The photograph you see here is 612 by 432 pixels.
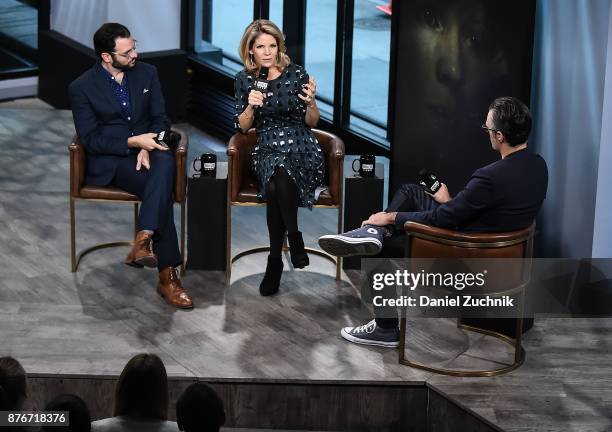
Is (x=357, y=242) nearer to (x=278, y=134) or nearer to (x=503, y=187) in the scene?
(x=503, y=187)

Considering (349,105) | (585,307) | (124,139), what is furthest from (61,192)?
(585,307)

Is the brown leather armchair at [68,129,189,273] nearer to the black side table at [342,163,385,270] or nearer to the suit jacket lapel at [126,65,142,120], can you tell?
the suit jacket lapel at [126,65,142,120]

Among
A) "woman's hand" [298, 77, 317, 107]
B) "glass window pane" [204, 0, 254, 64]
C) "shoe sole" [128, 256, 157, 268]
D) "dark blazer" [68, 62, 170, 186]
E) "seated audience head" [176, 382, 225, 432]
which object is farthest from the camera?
"glass window pane" [204, 0, 254, 64]

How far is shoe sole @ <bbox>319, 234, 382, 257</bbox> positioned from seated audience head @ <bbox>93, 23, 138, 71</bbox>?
1.45 meters

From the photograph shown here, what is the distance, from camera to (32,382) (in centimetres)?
525

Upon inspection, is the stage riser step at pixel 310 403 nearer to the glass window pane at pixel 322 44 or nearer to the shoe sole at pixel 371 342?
the shoe sole at pixel 371 342

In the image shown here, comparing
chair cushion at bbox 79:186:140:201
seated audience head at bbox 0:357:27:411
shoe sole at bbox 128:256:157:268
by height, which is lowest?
shoe sole at bbox 128:256:157:268

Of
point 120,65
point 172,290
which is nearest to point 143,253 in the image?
point 172,290

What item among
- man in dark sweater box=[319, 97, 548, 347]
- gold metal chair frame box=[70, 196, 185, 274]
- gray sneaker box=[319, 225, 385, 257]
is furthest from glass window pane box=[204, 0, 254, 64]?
man in dark sweater box=[319, 97, 548, 347]

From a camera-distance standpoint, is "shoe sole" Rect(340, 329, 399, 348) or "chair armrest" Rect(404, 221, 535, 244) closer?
"chair armrest" Rect(404, 221, 535, 244)

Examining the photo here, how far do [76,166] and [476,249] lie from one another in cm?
212

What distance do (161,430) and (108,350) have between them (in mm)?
2665

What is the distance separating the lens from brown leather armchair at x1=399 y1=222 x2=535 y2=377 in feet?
17.1

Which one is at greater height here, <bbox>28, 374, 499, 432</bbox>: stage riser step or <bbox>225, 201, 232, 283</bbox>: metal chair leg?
<bbox>225, 201, 232, 283</bbox>: metal chair leg
